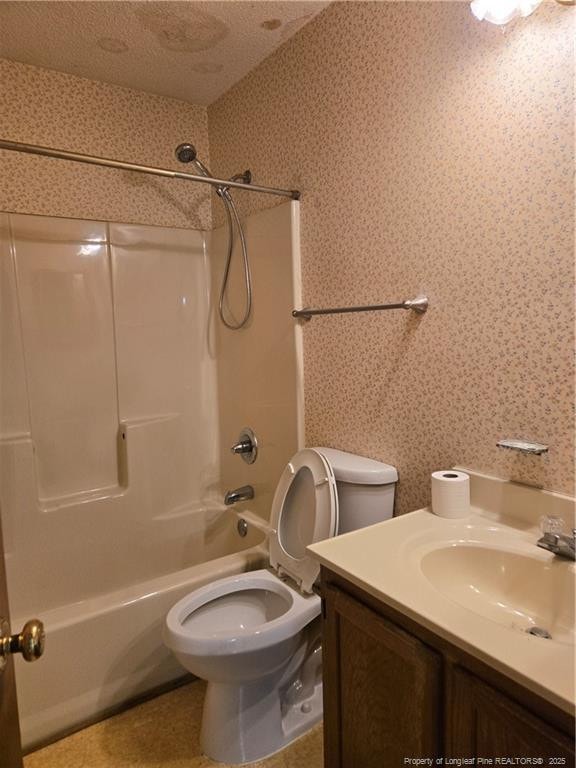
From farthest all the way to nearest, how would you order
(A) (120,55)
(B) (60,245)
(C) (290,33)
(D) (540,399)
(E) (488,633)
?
1. (B) (60,245)
2. (A) (120,55)
3. (C) (290,33)
4. (D) (540,399)
5. (E) (488,633)

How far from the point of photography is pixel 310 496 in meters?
1.63

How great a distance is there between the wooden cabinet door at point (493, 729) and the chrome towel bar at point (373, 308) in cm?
94

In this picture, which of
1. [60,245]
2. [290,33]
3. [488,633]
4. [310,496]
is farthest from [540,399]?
[60,245]

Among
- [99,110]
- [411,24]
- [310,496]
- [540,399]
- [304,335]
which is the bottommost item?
[310,496]

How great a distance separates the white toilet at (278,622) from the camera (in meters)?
1.40

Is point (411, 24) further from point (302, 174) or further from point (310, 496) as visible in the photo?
point (310, 496)

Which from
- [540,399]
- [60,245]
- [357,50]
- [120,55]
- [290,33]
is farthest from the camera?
[60,245]

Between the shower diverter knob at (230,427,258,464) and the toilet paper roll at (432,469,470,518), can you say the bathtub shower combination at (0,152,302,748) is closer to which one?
the shower diverter knob at (230,427,258,464)

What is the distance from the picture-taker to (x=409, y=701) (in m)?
0.87

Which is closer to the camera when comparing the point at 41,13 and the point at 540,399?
the point at 540,399

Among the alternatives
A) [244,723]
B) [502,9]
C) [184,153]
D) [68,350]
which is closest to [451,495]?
[244,723]

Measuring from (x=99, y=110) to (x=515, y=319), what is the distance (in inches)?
80.6

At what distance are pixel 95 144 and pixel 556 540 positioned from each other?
234 centimetres

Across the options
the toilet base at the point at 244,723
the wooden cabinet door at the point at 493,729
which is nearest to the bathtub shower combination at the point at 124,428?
the toilet base at the point at 244,723
